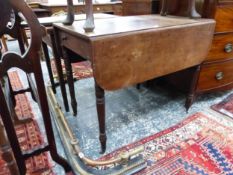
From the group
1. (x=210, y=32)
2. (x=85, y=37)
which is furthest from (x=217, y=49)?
(x=85, y=37)

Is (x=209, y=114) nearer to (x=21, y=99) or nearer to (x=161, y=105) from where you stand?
(x=161, y=105)

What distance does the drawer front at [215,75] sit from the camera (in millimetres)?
1570

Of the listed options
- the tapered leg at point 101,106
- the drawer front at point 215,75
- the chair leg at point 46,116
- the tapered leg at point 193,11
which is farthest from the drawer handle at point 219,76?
the chair leg at point 46,116

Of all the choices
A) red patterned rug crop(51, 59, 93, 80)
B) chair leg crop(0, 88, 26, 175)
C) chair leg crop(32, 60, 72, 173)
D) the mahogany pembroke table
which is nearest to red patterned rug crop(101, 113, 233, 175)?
chair leg crop(32, 60, 72, 173)

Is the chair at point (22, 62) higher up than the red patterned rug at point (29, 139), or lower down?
higher up

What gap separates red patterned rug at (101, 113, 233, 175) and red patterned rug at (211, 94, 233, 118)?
9 cm

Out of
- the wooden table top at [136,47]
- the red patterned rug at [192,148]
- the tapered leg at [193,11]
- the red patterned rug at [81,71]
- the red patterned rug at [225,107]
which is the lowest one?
the red patterned rug at [192,148]

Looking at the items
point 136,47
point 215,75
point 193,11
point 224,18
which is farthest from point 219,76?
point 136,47

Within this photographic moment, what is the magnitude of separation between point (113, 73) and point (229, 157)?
906 millimetres

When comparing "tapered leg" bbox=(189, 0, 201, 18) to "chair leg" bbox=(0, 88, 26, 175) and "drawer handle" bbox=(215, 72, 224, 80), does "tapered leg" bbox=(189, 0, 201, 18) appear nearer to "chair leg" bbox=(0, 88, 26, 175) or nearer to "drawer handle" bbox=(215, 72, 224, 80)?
"drawer handle" bbox=(215, 72, 224, 80)

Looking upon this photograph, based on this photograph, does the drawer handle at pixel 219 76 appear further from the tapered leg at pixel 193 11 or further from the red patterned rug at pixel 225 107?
the tapered leg at pixel 193 11

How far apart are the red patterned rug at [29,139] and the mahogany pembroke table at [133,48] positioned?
387 mm

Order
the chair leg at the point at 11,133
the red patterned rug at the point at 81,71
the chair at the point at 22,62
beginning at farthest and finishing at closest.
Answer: the red patterned rug at the point at 81,71 → the chair leg at the point at 11,133 → the chair at the point at 22,62

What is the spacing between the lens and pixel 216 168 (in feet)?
3.72
